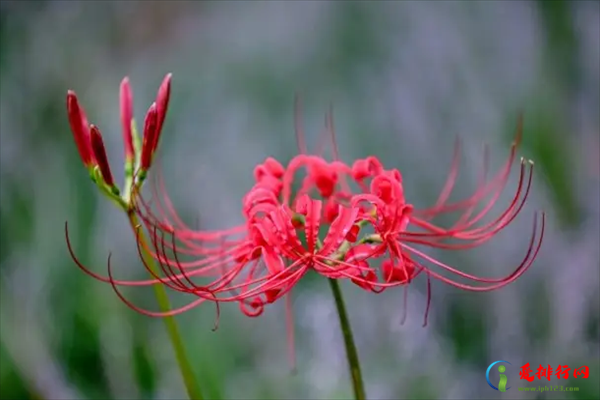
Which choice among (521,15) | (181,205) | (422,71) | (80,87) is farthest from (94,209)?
(521,15)

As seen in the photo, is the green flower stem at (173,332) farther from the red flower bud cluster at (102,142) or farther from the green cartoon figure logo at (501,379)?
the green cartoon figure logo at (501,379)

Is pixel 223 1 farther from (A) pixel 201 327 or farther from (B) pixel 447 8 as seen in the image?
(A) pixel 201 327

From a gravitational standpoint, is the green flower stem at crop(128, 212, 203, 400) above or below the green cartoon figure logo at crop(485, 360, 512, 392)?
above

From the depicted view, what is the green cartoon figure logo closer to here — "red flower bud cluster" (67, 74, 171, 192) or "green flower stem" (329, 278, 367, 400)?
"green flower stem" (329, 278, 367, 400)

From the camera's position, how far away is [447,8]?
36.0 inches

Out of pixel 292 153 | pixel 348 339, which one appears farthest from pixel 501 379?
pixel 292 153

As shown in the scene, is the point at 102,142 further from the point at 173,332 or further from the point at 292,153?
the point at 292,153

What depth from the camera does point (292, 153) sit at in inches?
34.4

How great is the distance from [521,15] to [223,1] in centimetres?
42

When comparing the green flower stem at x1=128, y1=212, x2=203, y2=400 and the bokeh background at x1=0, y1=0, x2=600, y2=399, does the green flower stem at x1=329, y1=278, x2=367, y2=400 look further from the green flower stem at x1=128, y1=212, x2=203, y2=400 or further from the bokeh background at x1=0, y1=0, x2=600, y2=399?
the bokeh background at x1=0, y1=0, x2=600, y2=399

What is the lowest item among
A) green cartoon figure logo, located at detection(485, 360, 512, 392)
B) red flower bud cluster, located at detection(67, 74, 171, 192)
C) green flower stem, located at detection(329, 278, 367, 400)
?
green cartoon figure logo, located at detection(485, 360, 512, 392)

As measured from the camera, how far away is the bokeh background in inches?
26.6

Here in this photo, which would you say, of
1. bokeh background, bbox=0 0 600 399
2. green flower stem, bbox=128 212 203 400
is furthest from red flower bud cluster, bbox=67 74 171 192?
bokeh background, bbox=0 0 600 399

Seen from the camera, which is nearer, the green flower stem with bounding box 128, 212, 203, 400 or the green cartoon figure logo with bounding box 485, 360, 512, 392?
the green flower stem with bounding box 128, 212, 203, 400
